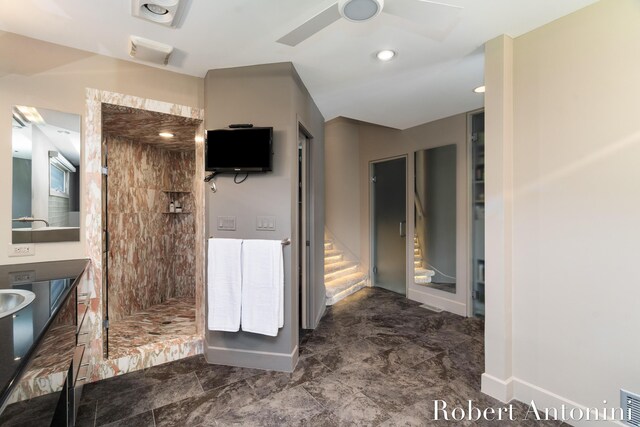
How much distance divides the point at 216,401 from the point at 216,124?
208cm

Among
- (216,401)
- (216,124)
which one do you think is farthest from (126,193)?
(216,401)

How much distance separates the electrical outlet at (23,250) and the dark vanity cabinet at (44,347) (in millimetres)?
116

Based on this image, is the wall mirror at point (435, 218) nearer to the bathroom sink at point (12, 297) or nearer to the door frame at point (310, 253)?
the door frame at point (310, 253)

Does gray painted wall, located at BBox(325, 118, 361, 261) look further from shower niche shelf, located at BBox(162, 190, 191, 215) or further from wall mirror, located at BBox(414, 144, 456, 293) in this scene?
shower niche shelf, located at BBox(162, 190, 191, 215)

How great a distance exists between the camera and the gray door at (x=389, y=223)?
4449 millimetres

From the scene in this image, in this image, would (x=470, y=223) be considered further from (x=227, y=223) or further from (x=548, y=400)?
(x=227, y=223)

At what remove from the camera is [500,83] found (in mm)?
1954

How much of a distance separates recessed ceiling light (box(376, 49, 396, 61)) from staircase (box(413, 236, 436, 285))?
266 centimetres

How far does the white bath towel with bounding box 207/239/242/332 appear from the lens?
2309 millimetres

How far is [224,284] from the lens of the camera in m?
2.33

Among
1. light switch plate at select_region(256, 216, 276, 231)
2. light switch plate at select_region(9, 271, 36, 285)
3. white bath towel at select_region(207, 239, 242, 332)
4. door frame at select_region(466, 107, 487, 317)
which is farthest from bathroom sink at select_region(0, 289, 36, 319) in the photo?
door frame at select_region(466, 107, 487, 317)

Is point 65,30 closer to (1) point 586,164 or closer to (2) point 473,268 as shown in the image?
(1) point 586,164

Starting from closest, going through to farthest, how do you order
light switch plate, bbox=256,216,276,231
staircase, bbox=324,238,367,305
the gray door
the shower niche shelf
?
light switch plate, bbox=256,216,276,231
the shower niche shelf
staircase, bbox=324,238,367,305
the gray door

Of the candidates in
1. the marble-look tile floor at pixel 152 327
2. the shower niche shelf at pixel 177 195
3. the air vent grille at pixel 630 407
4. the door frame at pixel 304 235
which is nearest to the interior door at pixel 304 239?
the door frame at pixel 304 235
